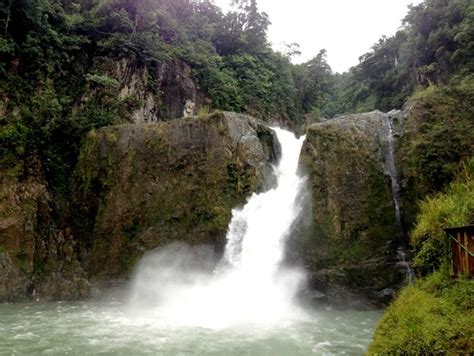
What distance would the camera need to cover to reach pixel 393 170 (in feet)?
41.8

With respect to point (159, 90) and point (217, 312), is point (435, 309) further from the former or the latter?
point (159, 90)

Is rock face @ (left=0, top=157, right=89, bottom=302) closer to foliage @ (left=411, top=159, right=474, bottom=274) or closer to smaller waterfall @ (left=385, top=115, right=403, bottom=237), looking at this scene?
smaller waterfall @ (left=385, top=115, right=403, bottom=237)

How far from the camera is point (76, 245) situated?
1513 centimetres

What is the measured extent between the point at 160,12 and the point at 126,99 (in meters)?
6.79

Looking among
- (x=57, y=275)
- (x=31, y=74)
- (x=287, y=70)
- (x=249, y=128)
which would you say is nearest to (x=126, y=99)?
(x=31, y=74)

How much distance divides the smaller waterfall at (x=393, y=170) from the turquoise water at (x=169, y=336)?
282 centimetres

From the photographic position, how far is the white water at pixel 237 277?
428 inches

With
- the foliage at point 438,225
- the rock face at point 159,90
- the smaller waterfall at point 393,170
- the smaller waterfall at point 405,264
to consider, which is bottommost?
the smaller waterfall at point 405,264

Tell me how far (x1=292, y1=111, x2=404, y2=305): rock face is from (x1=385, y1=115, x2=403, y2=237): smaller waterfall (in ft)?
0.10

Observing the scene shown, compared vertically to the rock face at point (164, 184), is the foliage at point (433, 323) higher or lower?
lower

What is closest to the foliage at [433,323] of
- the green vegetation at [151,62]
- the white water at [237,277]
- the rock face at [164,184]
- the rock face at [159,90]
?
the white water at [237,277]

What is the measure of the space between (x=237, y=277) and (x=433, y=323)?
7766 mm

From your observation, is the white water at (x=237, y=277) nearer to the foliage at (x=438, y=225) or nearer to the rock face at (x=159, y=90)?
the foliage at (x=438, y=225)

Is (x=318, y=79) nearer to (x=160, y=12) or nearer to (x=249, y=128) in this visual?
(x=160, y=12)
